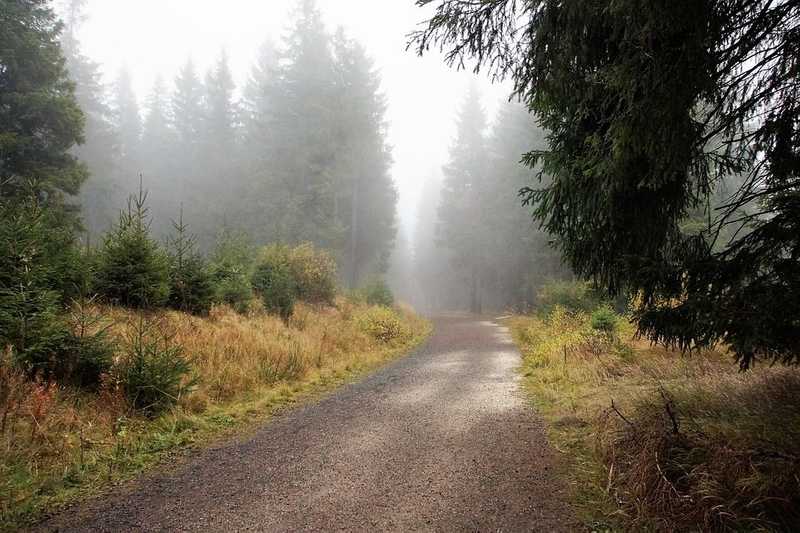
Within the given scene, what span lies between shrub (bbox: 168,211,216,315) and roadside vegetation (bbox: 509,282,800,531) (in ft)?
23.8

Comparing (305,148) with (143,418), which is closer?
(143,418)

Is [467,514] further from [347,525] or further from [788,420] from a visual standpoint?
[788,420]

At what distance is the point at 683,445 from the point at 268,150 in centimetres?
2666

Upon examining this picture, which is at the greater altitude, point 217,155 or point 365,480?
point 217,155

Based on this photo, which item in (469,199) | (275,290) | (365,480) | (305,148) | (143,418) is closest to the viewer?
(365,480)

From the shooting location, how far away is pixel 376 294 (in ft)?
62.7

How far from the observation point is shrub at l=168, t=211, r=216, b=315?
8.43 metres

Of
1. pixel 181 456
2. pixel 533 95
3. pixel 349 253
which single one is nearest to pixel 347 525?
pixel 181 456

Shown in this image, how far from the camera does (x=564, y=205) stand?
4.62 metres

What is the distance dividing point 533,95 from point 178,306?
8.11 metres

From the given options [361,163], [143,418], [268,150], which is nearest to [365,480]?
[143,418]

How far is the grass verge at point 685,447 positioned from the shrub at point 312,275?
10419 millimetres

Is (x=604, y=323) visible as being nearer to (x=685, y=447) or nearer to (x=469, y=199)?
(x=685, y=447)

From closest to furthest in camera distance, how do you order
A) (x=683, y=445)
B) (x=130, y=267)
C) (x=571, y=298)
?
(x=683, y=445)
(x=130, y=267)
(x=571, y=298)
